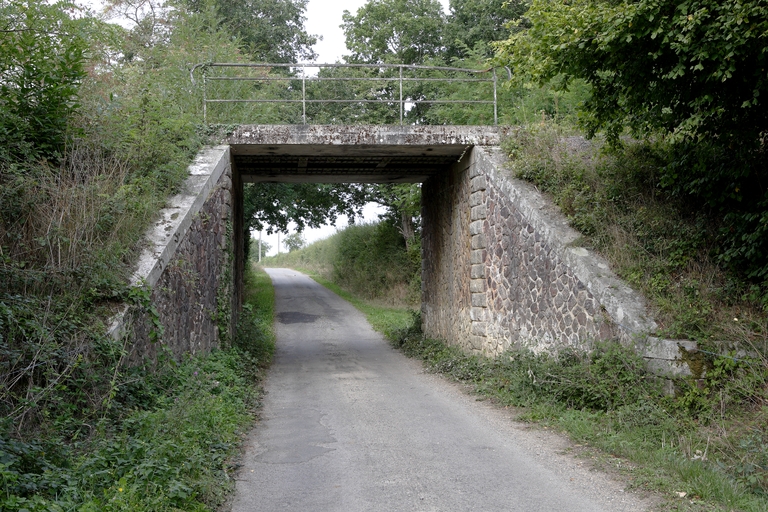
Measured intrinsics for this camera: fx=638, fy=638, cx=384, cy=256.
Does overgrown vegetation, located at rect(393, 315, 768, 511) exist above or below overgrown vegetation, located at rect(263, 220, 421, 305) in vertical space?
below

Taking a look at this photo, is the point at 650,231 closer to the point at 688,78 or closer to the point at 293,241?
the point at 688,78

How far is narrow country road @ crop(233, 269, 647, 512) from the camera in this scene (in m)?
5.27

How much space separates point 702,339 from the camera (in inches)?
278

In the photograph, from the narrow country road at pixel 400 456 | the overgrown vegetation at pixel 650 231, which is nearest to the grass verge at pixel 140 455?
the narrow country road at pixel 400 456

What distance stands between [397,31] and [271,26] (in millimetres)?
5938

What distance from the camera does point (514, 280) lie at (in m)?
10.7

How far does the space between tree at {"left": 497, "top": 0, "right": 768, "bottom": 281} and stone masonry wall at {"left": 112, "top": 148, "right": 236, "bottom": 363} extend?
5.26 meters

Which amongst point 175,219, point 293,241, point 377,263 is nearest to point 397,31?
point 377,263

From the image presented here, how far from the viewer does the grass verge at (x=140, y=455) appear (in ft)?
13.8

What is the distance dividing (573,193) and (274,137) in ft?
18.4

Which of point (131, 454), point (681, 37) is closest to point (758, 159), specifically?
point (681, 37)

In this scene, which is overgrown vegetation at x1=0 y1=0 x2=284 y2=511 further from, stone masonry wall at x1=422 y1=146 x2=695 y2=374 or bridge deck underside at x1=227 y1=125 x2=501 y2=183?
stone masonry wall at x1=422 y1=146 x2=695 y2=374

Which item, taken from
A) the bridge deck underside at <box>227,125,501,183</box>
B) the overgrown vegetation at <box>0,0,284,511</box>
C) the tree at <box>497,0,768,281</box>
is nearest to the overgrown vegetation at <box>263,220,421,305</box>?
the bridge deck underside at <box>227,125,501,183</box>

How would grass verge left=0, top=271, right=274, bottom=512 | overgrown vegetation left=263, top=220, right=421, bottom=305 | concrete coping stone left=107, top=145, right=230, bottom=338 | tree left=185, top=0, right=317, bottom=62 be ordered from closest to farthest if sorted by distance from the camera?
1. grass verge left=0, top=271, right=274, bottom=512
2. concrete coping stone left=107, top=145, right=230, bottom=338
3. overgrown vegetation left=263, top=220, right=421, bottom=305
4. tree left=185, top=0, right=317, bottom=62
